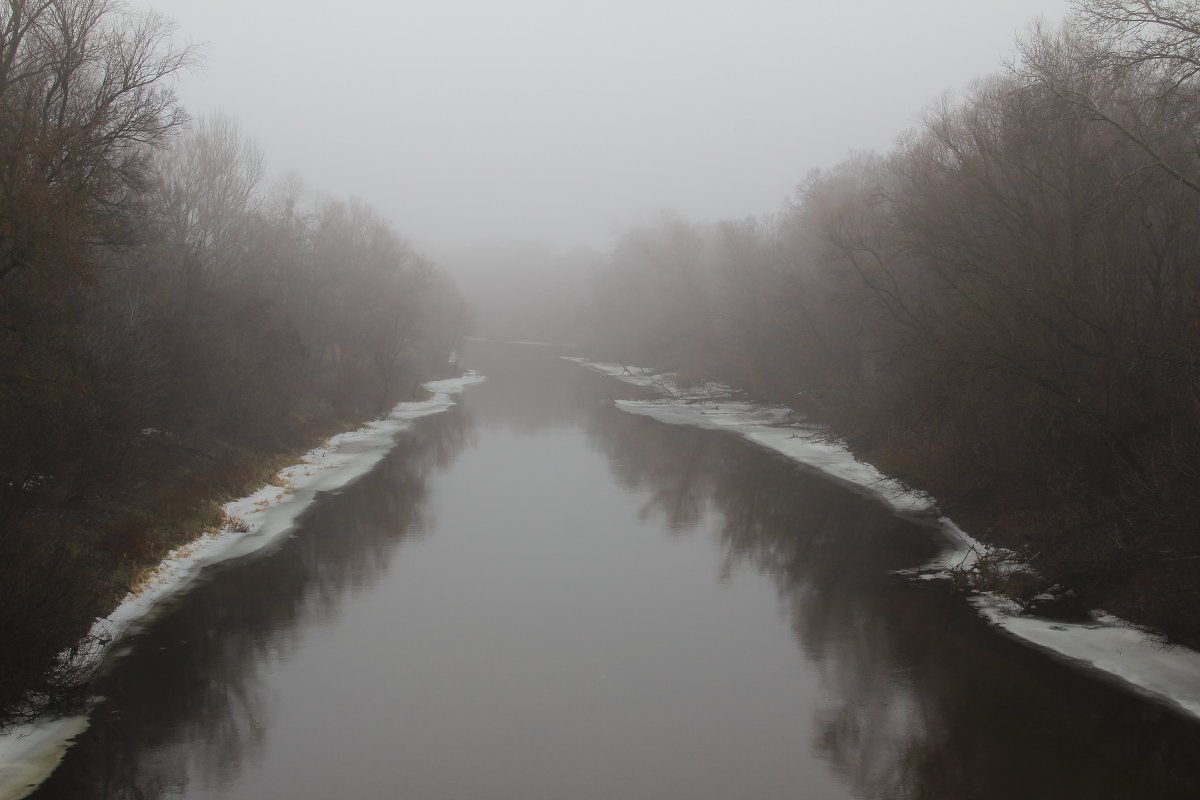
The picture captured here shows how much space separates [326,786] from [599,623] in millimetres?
5296

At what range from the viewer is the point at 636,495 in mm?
22969

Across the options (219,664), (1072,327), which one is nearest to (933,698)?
(1072,327)

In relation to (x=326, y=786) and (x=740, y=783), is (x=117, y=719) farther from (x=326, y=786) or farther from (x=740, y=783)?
(x=740, y=783)

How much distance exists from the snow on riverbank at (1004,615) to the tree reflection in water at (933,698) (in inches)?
13.4

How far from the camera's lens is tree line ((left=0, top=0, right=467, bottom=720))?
11.1 metres

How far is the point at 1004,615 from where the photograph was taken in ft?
42.1

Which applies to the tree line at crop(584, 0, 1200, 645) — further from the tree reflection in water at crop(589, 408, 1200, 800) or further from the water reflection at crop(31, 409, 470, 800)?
the water reflection at crop(31, 409, 470, 800)

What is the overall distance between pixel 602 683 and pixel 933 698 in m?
3.53

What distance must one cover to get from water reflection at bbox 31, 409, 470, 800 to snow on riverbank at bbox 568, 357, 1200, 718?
9.13m

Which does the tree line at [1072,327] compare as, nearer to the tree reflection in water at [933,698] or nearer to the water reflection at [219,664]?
the tree reflection in water at [933,698]

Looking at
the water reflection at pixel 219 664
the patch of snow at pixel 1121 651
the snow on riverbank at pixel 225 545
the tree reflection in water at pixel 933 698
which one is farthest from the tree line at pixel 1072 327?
the snow on riverbank at pixel 225 545

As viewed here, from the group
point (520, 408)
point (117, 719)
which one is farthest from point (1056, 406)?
point (520, 408)

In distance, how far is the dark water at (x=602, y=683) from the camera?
828 centimetres

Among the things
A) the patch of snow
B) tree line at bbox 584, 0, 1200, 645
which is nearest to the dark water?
the patch of snow
